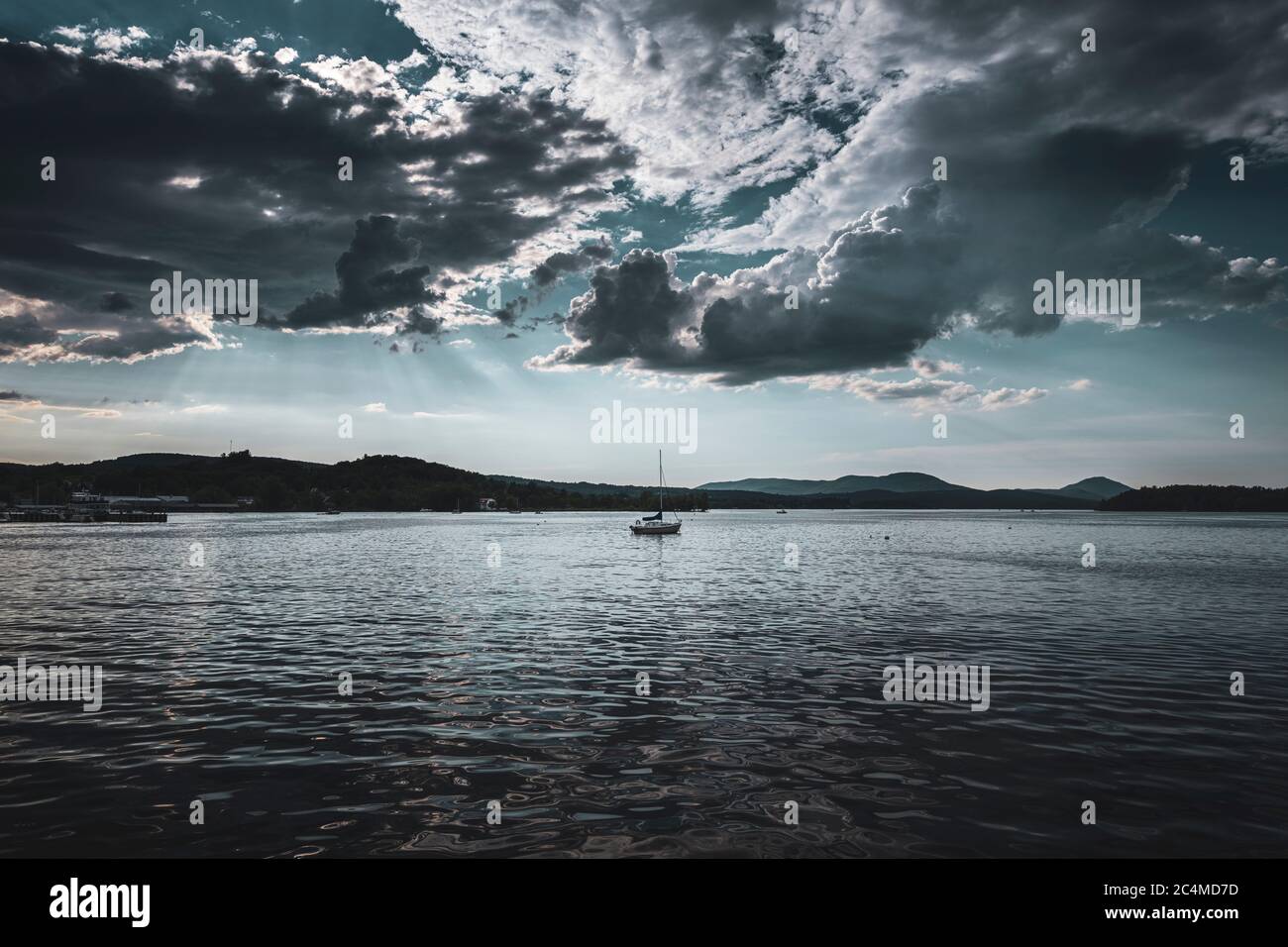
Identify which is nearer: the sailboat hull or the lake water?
the lake water

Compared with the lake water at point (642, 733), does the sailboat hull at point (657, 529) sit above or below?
below

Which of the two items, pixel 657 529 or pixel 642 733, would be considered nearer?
pixel 642 733

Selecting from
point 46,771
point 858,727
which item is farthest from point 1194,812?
point 46,771

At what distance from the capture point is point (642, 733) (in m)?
17.4

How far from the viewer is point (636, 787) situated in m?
13.6

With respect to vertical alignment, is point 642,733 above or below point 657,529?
above

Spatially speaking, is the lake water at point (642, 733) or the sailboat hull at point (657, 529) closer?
the lake water at point (642, 733)

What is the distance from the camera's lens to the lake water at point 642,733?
11.7 meters

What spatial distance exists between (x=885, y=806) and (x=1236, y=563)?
88.5 metres

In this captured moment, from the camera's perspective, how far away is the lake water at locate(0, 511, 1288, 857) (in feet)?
Result: 38.4

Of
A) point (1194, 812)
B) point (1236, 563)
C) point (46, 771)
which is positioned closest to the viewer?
point (1194, 812)

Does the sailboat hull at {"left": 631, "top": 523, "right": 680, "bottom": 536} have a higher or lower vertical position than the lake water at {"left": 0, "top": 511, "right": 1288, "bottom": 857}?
lower
